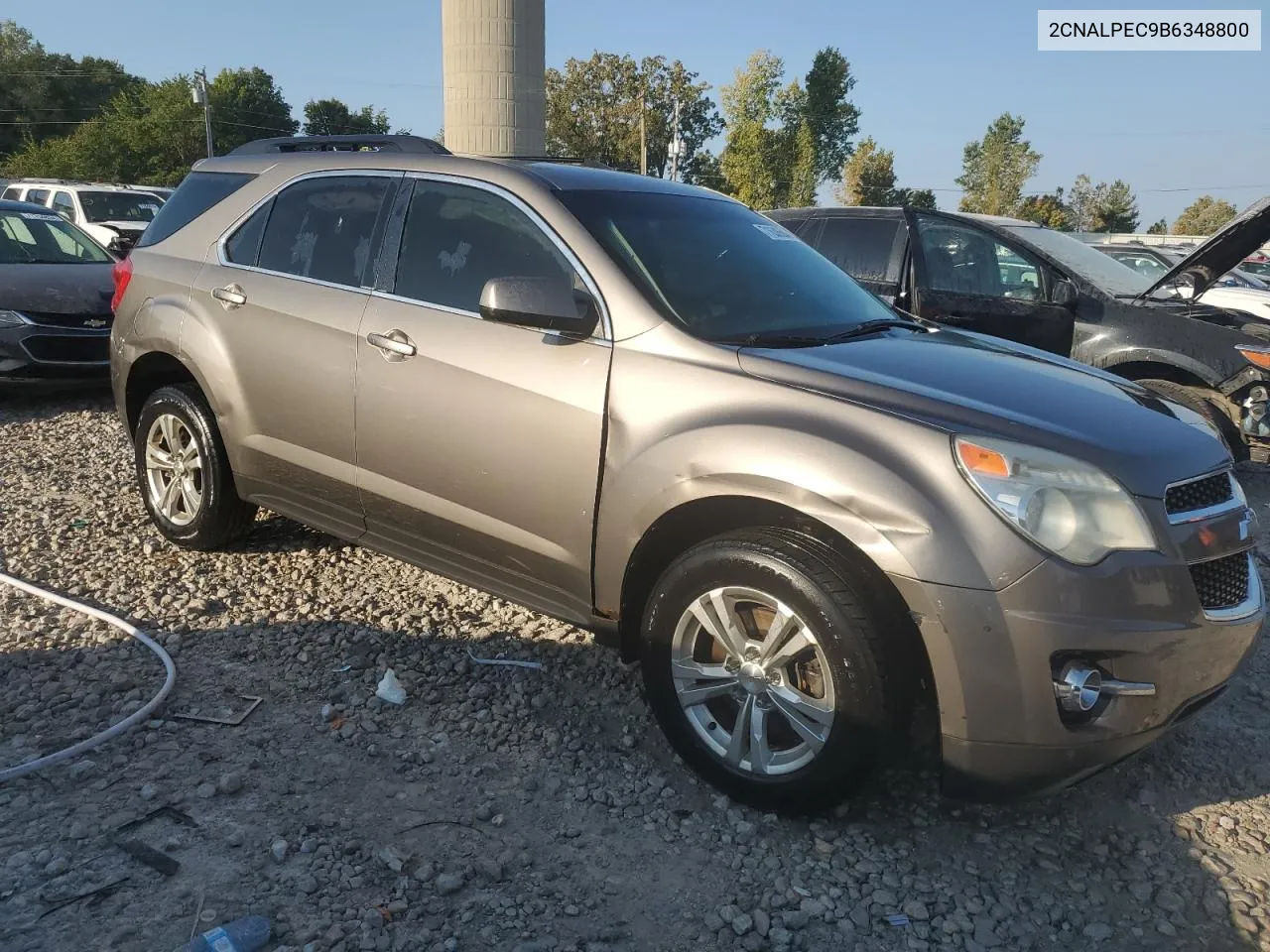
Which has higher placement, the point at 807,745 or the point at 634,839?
the point at 807,745

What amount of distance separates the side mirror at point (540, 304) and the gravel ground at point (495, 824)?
1375mm

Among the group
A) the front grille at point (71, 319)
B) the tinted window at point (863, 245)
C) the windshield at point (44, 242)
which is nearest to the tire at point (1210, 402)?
the tinted window at point (863, 245)

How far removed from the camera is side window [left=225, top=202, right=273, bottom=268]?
14.1 feet

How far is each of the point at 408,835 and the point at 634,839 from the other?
64 cm

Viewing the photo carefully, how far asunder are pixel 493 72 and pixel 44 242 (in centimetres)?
765

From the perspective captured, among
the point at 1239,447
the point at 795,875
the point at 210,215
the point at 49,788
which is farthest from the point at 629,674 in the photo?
the point at 1239,447

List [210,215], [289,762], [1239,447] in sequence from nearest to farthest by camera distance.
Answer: [289,762], [210,215], [1239,447]

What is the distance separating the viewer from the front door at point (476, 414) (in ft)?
10.4

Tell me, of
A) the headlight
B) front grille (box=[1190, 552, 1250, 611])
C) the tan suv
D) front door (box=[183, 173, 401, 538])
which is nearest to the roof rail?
the tan suv

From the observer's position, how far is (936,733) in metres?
2.72

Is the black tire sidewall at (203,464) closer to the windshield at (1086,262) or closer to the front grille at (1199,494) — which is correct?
the front grille at (1199,494)

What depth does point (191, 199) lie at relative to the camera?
4.70m

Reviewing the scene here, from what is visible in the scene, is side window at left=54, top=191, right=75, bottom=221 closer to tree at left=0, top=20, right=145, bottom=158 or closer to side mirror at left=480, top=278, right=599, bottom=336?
side mirror at left=480, top=278, right=599, bottom=336

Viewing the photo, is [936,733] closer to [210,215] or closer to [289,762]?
[289,762]
